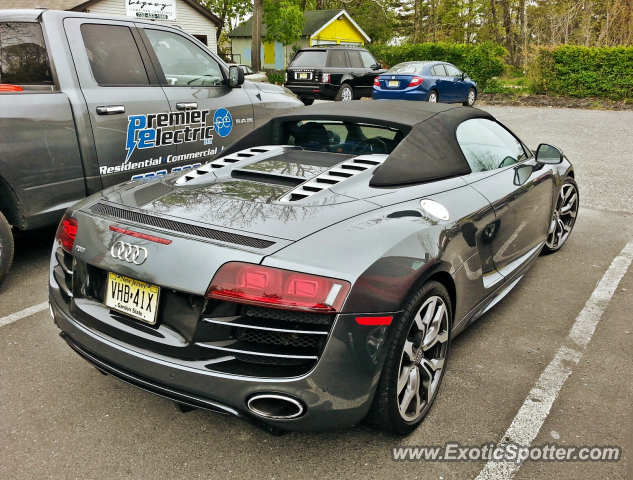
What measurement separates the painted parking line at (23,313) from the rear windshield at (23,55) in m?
1.84

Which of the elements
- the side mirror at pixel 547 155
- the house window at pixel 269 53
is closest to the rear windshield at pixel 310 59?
the side mirror at pixel 547 155

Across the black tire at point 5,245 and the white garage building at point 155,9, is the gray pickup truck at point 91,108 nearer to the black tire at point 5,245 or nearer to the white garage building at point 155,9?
the black tire at point 5,245

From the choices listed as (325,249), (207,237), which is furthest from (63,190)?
(325,249)

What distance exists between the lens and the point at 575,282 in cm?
460

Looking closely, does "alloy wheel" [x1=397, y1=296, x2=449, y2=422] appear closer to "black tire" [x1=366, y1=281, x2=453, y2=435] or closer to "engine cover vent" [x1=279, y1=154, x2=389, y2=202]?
"black tire" [x1=366, y1=281, x2=453, y2=435]

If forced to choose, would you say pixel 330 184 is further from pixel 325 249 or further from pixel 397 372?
pixel 397 372

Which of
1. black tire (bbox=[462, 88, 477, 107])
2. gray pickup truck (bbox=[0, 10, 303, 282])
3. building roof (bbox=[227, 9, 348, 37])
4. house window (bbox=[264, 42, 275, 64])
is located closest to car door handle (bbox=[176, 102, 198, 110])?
gray pickup truck (bbox=[0, 10, 303, 282])

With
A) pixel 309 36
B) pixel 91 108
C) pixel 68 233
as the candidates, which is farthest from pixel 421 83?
pixel 309 36

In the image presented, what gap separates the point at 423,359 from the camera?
2699 mm

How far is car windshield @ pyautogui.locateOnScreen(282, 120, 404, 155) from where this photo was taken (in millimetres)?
3471

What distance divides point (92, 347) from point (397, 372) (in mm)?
1311

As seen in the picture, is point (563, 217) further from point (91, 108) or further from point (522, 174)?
point (91, 108)

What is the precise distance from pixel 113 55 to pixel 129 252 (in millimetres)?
3391

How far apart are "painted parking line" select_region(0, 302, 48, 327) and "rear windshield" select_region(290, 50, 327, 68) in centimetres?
1597
